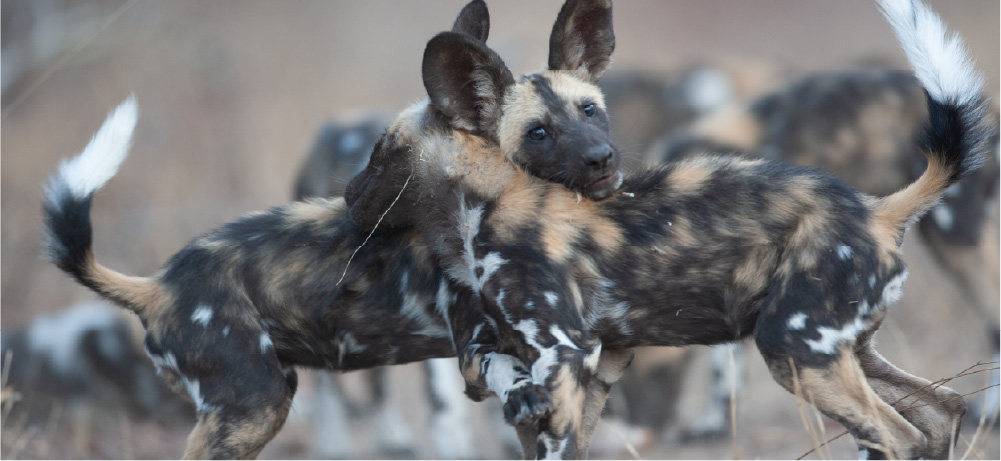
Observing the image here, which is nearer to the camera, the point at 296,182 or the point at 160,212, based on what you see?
the point at 296,182

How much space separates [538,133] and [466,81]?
0.77 ft

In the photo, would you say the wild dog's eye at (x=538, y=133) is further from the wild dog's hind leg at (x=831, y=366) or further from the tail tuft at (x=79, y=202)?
the tail tuft at (x=79, y=202)

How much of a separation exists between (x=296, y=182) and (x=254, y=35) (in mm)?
5762

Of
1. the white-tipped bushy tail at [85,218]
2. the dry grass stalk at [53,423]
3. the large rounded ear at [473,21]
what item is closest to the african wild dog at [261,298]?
the white-tipped bushy tail at [85,218]

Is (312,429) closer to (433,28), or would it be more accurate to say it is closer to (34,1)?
(34,1)

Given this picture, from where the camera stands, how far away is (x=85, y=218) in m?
2.73

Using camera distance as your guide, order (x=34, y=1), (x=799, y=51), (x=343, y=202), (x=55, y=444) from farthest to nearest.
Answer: (x=799, y=51), (x=34, y=1), (x=55, y=444), (x=343, y=202)

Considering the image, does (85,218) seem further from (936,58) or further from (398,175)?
(936,58)

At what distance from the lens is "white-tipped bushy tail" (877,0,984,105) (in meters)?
2.49

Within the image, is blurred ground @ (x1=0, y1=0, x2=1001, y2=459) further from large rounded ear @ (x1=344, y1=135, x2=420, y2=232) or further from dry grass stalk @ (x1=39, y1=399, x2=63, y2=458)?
large rounded ear @ (x1=344, y1=135, x2=420, y2=232)

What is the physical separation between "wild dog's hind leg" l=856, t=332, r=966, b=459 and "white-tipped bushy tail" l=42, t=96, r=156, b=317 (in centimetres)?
190

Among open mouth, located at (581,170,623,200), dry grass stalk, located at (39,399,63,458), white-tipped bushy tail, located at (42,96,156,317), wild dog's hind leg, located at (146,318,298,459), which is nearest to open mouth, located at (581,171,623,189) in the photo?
open mouth, located at (581,170,623,200)

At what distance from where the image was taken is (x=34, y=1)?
5.78 meters

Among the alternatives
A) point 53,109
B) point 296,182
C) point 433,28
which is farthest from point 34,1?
point 433,28
